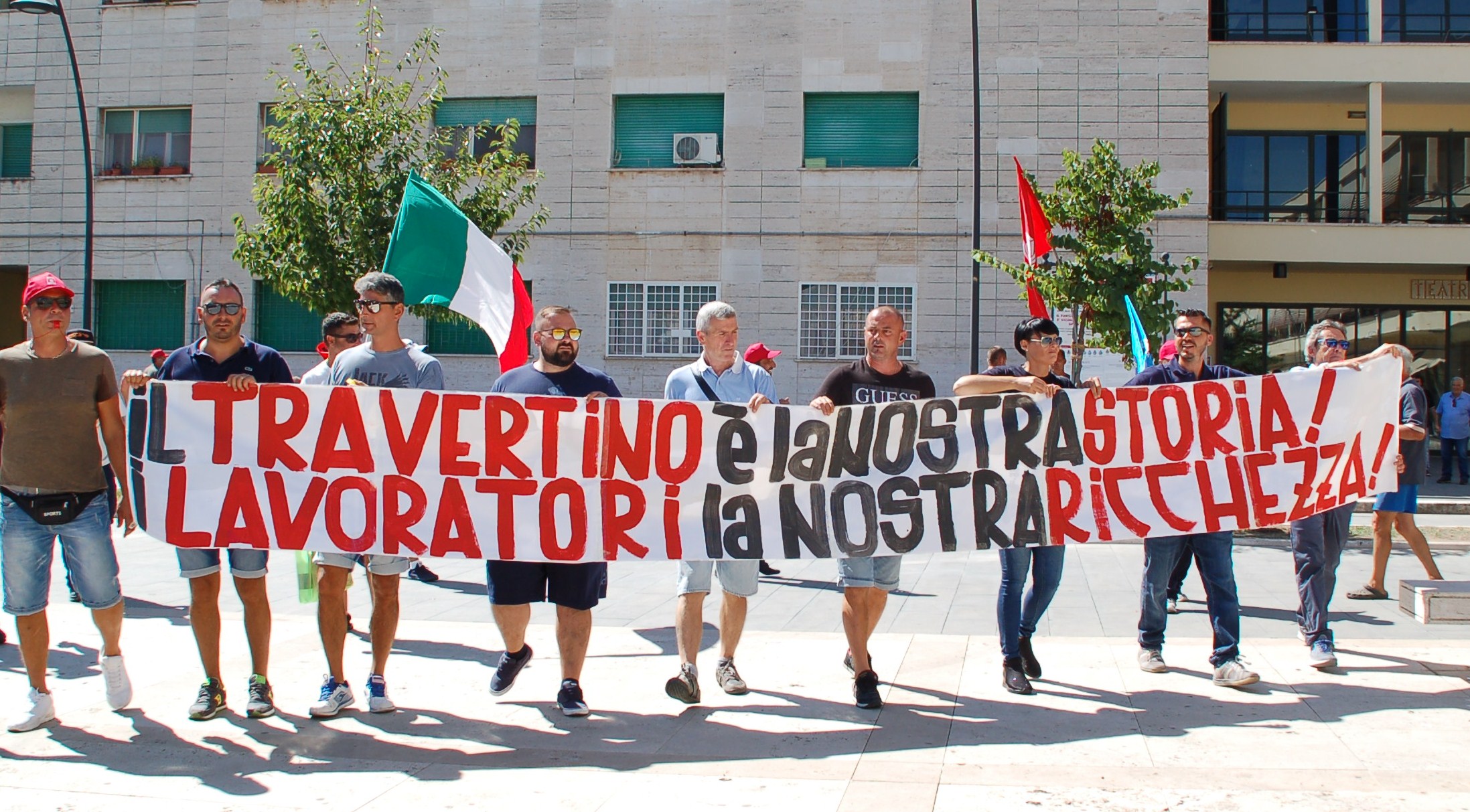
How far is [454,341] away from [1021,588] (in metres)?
15.9

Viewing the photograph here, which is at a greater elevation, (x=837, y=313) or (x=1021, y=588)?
(x=837, y=313)

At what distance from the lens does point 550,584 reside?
5.41m

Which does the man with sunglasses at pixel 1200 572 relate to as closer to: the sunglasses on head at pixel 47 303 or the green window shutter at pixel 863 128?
the sunglasses on head at pixel 47 303

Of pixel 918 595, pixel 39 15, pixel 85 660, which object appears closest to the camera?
pixel 85 660

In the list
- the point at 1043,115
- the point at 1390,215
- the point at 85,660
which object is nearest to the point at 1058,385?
the point at 85,660

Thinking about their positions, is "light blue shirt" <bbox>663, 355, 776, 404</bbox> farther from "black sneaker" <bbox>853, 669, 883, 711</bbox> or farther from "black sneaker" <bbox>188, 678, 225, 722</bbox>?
"black sneaker" <bbox>188, 678, 225, 722</bbox>

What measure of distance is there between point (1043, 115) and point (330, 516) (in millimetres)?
16218

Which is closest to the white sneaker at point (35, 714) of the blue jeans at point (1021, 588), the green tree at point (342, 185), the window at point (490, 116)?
the blue jeans at point (1021, 588)

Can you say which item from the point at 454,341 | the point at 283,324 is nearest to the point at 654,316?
the point at 454,341

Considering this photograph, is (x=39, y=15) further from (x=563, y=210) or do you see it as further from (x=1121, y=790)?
(x=1121, y=790)

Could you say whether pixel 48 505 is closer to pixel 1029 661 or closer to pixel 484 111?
pixel 1029 661

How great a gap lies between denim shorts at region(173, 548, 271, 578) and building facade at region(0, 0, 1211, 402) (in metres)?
14.4

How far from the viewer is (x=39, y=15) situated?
21344 millimetres

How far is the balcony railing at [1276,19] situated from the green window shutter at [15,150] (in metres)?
22.7
